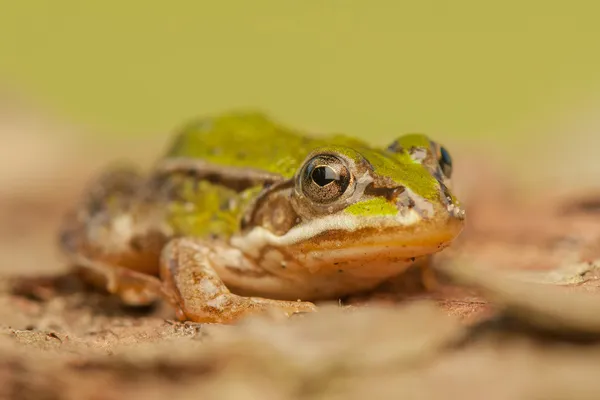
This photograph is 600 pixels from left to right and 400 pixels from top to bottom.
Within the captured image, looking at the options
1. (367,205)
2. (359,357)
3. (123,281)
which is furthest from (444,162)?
(123,281)

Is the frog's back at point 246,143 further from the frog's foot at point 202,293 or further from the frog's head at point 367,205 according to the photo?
the frog's foot at point 202,293

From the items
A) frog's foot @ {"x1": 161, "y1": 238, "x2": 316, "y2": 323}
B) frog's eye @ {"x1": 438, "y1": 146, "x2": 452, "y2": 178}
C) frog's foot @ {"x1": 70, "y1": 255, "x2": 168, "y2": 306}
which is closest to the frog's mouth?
frog's foot @ {"x1": 161, "y1": 238, "x2": 316, "y2": 323}

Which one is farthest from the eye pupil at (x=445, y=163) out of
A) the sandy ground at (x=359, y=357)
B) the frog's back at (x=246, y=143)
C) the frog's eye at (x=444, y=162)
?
the sandy ground at (x=359, y=357)

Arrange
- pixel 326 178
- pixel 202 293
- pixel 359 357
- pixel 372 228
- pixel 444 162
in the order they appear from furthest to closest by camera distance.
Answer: pixel 444 162 → pixel 202 293 → pixel 326 178 → pixel 372 228 → pixel 359 357

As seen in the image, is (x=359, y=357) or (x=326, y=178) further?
(x=326, y=178)

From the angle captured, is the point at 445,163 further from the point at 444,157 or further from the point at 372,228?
the point at 372,228

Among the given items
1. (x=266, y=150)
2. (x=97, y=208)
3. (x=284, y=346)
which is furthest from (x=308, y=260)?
(x=97, y=208)
